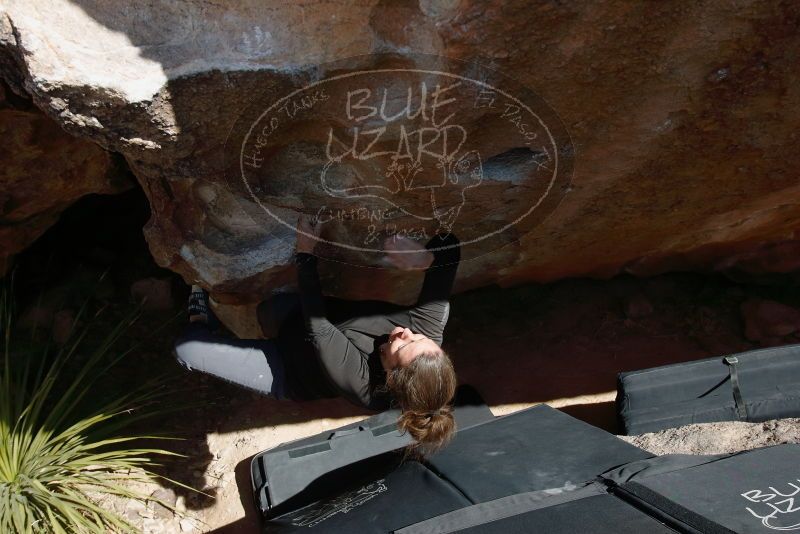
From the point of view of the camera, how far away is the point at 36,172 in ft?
8.95

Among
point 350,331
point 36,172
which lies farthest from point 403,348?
point 36,172

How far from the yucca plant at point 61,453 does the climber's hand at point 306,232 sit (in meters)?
1.11

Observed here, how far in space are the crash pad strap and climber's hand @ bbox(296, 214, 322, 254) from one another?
5.97ft

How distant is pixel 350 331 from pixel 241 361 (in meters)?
0.47

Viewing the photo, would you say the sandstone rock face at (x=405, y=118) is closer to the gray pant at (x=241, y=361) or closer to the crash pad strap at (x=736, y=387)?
the gray pant at (x=241, y=361)

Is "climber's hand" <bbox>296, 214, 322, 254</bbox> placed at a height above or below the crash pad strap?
above

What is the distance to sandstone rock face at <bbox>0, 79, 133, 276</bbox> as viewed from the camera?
2.53 m

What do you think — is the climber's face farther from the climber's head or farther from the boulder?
the boulder

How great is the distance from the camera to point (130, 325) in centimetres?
339

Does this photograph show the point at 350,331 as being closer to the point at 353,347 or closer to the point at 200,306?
the point at 353,347

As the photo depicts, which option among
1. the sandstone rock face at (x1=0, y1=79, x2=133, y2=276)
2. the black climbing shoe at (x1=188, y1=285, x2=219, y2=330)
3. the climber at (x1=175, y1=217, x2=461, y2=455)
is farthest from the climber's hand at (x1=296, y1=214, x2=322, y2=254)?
the sandstone rock face at (x1=0, y1=79, x2=133, y2=276)

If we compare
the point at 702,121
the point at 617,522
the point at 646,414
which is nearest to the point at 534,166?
the point at 702,121

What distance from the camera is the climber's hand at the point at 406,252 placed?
8.14 feet

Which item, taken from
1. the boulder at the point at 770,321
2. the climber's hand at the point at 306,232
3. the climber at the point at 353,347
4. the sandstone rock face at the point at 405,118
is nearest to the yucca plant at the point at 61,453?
the climber at the point at 353,347
